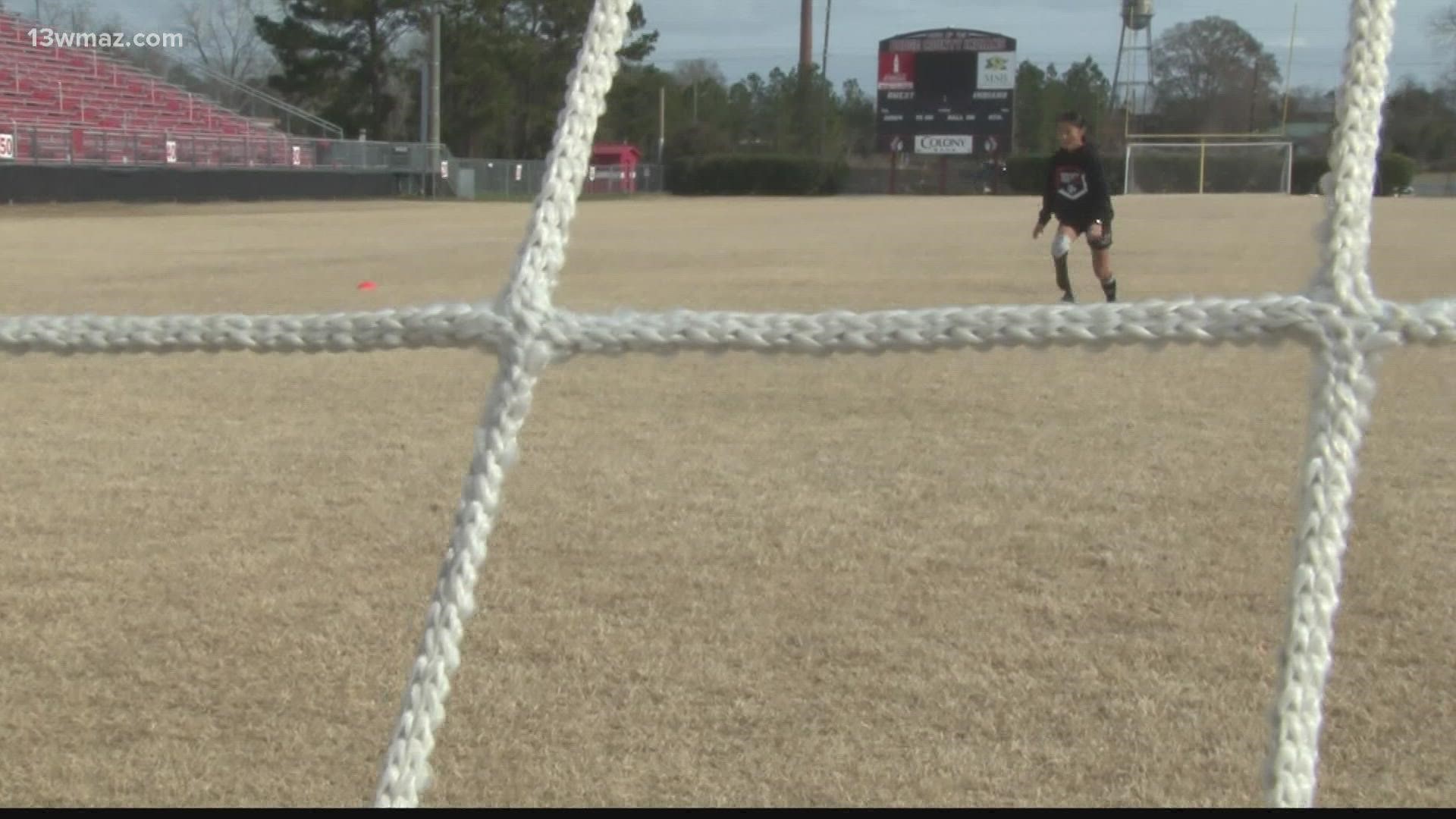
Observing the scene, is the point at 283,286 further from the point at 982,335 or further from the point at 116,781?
the point at 982,335

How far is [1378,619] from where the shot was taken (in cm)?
360

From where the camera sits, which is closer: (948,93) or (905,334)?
(905,334)

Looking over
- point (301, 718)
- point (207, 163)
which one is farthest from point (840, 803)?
point (207, 163)

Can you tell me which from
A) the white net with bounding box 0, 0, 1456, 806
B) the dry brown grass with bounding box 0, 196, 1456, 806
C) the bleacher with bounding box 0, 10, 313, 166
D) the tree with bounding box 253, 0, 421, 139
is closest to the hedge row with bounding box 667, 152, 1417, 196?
the tree with bounding box 253, 0, 421, 139

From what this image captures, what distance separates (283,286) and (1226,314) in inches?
447

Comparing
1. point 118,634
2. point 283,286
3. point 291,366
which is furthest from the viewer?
point 283,286

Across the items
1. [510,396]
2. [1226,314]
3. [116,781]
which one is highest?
[1226,314]

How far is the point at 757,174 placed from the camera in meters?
45.6

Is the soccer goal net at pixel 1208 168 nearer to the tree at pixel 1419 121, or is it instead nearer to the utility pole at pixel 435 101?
the utility pole at pixel 435 101

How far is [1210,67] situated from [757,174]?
39.3 meters

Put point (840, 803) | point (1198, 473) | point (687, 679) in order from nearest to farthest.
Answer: point (840, 803) → point (687, 679) → point (1198, 473)

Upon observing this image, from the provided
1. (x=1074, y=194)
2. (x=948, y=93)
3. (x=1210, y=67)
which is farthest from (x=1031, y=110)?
(x=1210, y=67)

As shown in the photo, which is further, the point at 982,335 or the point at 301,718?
the point at 301,718

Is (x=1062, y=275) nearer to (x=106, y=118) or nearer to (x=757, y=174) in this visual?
(x=106, y=118)
